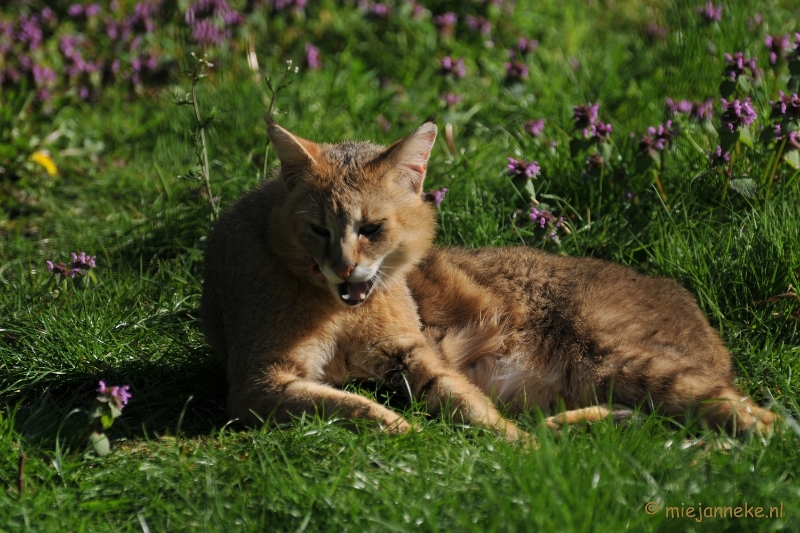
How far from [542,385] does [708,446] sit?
0.92m

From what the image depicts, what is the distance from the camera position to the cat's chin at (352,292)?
12.7ft

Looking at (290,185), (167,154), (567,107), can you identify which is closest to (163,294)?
(290,185)

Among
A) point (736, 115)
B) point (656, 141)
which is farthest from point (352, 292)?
point (736, 115)

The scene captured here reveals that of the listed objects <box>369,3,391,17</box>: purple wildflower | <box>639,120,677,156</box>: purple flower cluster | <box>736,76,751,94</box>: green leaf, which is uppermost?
<box>736,76,751,94</box>: green leaf

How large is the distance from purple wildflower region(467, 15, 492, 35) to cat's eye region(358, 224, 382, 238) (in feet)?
13.3

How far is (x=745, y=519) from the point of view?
281 cm

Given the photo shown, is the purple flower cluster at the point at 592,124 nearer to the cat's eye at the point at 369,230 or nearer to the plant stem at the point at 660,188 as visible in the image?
the plant stem at the point at 660,188

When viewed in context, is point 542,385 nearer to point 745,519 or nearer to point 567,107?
point 745,519

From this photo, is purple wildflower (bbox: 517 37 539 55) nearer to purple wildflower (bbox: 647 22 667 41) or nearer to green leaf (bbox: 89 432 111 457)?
purple wildflower (bbox: 647 22 667 41)

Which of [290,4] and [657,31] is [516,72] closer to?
[657,31]

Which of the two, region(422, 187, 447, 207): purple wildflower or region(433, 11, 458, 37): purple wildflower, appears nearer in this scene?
region(422, 187, 447, 207): purple wildflower

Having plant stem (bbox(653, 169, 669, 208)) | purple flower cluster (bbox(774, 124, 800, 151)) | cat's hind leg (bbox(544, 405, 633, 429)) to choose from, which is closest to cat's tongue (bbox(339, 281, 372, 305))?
cat's hind leg (bbox(544, 405, 633, 429))

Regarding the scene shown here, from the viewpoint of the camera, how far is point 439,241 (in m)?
5.30

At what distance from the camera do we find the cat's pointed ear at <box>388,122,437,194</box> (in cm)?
402
